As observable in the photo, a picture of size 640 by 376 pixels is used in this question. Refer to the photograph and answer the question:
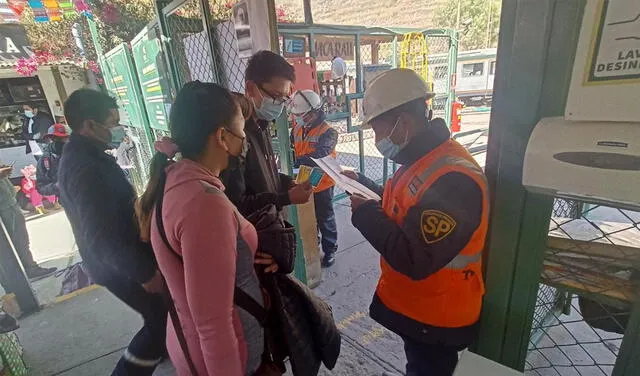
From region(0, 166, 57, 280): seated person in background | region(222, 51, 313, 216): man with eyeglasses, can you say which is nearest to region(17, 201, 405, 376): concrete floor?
region(0, 166, 57, 280): seated person in background

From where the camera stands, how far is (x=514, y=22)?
2.88ft

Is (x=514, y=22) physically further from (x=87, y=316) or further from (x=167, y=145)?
(x=87, y=316)

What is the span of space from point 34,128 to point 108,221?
9.27 meters

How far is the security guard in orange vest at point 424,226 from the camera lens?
1.10 metres

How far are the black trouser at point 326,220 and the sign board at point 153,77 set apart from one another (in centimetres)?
198

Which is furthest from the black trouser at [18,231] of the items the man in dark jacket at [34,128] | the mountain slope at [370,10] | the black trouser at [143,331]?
the mountain slope at [370,10]

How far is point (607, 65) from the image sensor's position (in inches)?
27.0

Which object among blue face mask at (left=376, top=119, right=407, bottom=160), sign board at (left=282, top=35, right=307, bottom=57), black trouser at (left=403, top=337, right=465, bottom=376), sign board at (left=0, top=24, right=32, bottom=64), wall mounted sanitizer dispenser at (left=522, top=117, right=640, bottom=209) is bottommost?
black trouser at (left=403, top=337, right=465, bottom=376)

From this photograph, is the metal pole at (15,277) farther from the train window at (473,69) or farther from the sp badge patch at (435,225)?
the train window at (473,69)

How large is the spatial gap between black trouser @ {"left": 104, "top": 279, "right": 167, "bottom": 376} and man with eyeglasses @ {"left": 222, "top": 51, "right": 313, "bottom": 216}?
0.84 meters

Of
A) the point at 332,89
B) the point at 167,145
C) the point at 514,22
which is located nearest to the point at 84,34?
the point at 332,89

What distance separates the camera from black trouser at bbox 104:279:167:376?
75.6 inches

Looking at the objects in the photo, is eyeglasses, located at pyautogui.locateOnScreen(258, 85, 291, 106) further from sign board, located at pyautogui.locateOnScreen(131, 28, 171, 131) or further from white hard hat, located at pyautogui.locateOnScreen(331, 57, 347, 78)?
white hard hat, located at pyautogui.locateOnScreen(331, 57, 347, 78)

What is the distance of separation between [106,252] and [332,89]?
13.0 ft
